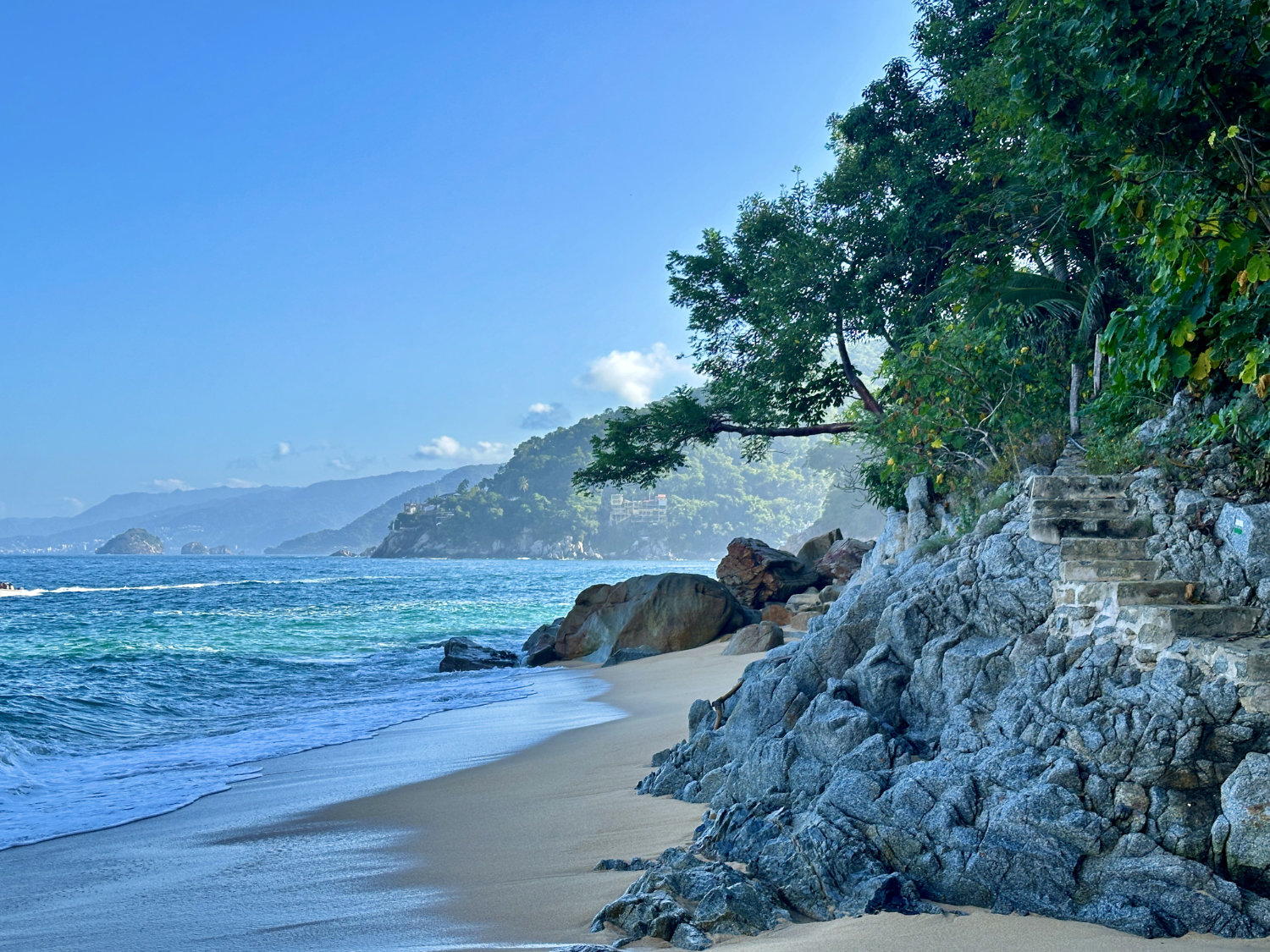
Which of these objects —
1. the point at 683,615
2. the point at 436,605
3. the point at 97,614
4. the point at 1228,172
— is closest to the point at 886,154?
the point at 683,615

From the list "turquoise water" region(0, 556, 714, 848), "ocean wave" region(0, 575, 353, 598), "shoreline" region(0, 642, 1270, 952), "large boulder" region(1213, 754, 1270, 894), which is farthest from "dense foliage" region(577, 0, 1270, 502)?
"ocean wave" region(0, 575, 353, 598)

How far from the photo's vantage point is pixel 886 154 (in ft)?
61.5

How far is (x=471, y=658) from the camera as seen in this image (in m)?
20.1

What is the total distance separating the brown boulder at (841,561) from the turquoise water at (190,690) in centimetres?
831

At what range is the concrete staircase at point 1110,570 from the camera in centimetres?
485

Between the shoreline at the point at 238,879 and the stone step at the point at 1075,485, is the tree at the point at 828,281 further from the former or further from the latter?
the shoreline at the point at 238,879

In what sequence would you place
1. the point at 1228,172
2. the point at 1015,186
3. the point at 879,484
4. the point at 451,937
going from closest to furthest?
1. the point at 451,937
2. the point at 1228,172
3. the point at 1015,186
4. the point at 879,484

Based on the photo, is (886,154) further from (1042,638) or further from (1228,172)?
(1042,638)

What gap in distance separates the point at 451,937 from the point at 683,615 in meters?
14.5

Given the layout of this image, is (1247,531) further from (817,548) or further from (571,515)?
(571,515)

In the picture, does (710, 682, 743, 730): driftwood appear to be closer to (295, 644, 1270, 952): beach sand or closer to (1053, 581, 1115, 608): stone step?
(295, 644, 1270, 952): beach sand

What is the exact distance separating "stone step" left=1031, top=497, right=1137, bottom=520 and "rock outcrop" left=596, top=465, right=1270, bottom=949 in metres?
0.04

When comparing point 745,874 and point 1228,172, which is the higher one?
point 1228,172

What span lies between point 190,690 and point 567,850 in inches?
522
